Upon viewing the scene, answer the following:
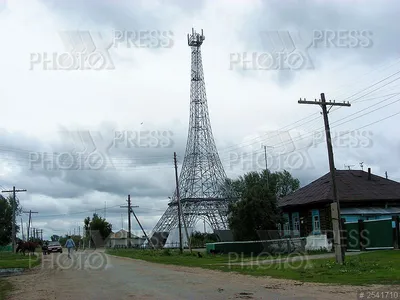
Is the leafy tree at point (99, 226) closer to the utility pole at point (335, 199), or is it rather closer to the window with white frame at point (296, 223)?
the window with white frame at point (296, 223)

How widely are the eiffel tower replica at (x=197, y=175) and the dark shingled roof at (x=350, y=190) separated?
20107mm

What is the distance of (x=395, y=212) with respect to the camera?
3881 cm

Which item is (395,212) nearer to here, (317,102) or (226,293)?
(317,102)

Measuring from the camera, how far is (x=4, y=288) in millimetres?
17000

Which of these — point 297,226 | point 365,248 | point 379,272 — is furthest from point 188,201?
point 379,272

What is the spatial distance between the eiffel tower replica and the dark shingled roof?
66.0ft

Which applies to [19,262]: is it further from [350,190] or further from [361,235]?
[350,190]

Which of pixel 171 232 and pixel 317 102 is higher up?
pixel 317 102

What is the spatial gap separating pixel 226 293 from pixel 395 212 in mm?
29309

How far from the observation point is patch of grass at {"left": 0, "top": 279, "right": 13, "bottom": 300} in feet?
48.8

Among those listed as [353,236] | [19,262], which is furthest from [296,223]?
[19,262]

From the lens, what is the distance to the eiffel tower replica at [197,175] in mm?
64688

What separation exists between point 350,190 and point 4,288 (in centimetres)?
2915

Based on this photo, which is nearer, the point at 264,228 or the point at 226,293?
the point at 226,293
